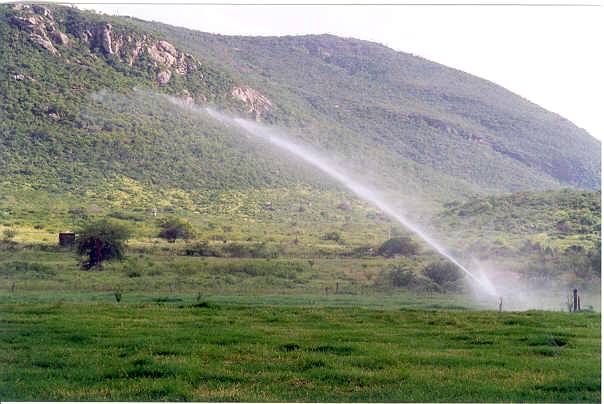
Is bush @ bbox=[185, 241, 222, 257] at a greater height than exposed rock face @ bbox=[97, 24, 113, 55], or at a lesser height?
lesser

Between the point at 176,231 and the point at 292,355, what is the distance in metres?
38.0

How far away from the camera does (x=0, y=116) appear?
2751 inches

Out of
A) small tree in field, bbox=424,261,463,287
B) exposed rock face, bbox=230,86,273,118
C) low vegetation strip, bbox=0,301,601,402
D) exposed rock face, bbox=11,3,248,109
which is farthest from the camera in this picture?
exposed rock face, bbox=230,86,273,118

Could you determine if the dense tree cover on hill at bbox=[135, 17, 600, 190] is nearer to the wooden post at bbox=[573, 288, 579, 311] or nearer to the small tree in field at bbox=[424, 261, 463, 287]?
the small tree in field at bbox=[424, 261, 463, 287]

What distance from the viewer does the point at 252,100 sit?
Result: 91.9 m

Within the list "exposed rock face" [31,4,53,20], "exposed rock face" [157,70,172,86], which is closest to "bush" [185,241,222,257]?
"exposed rock face" [157,70,172,86]

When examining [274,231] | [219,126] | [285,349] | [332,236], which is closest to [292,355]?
[285,349]

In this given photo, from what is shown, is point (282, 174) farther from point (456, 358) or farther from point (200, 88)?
point (456, 358)

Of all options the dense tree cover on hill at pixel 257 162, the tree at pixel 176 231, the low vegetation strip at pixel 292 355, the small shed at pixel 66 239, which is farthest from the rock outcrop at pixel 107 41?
the low vegetation strip at pixel 292 355

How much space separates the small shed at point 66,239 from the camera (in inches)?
1841

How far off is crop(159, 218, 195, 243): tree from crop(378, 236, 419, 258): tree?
13.5 metres

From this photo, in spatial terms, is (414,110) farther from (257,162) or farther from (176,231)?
(176,231)

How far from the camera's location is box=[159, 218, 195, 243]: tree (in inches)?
2111

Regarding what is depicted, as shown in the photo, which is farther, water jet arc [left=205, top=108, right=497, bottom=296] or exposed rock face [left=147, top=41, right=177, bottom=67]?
exposed rock face [left=147, top=41, right=177, bottom=67]
